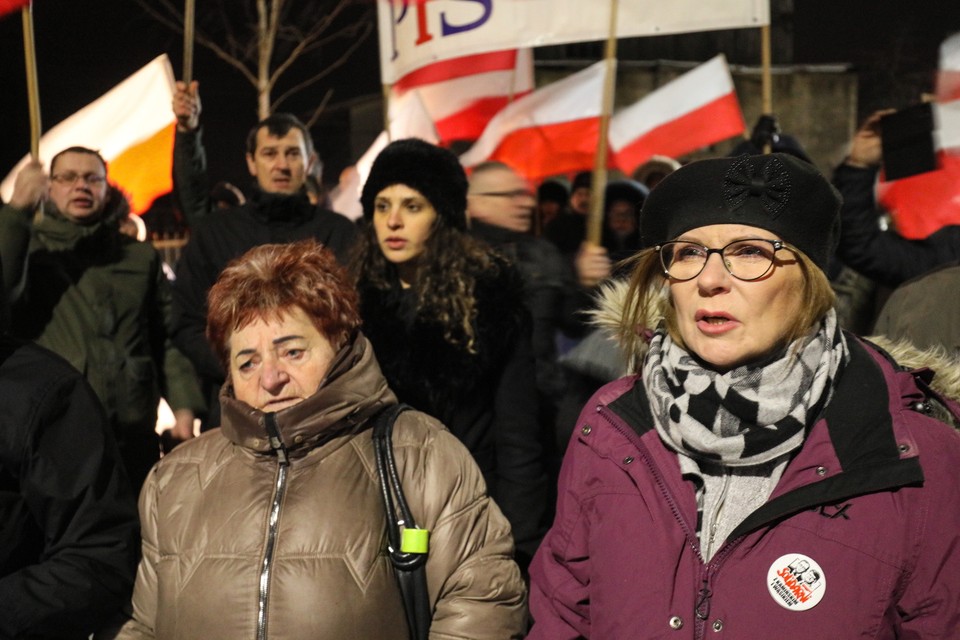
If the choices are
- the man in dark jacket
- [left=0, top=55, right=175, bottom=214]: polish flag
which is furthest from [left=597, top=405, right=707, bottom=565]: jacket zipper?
[left=0, top=55, right=175, bottom=214]: polish flag

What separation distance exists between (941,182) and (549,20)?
6.88 feet

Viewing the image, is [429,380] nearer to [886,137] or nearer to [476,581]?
[476,581]

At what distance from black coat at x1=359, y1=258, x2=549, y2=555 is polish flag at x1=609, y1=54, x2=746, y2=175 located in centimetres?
366

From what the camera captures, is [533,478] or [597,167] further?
[597,167]

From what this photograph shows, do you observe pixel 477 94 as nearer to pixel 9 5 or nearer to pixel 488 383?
pixel 9 5

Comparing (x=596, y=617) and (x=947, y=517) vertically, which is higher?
(x=947, y=517)

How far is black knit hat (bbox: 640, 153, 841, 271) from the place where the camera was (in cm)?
224

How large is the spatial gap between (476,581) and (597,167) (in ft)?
9.58

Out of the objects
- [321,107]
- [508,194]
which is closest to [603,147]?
[508,194]

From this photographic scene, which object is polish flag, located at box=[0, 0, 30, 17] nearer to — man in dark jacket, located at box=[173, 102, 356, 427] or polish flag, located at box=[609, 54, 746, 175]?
man in dark jacket, located at box=[173, 102, 356, 427]

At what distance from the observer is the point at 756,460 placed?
218 centimetres

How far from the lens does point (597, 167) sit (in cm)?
534

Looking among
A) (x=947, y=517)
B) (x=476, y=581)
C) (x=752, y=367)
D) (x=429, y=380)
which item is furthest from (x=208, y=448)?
(x=947, y=517)

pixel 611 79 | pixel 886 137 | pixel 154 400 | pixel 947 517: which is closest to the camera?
pixel 947 517
